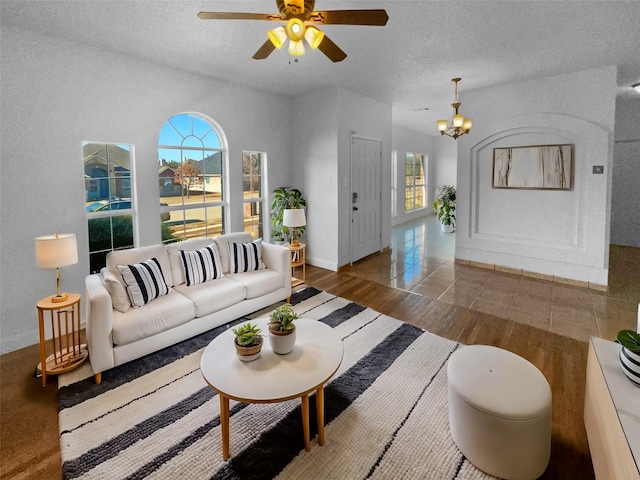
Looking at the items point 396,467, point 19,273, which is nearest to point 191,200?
point 19,273

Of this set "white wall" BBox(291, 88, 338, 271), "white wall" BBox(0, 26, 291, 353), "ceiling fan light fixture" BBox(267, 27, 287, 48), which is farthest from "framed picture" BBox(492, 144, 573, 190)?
"white wall" BBox(0, 26, 291, 353)

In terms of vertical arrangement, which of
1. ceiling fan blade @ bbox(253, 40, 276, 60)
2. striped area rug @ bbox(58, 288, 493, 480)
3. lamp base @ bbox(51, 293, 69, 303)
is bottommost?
striped area rug @ bbox(58, 288, 493, 480)

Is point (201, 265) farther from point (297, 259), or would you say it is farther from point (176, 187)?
point (297, 259)

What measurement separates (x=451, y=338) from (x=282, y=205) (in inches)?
125

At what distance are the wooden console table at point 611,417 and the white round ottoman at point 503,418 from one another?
0.21 metres

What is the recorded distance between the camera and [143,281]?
9.58 ft

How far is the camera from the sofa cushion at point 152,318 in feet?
8.41

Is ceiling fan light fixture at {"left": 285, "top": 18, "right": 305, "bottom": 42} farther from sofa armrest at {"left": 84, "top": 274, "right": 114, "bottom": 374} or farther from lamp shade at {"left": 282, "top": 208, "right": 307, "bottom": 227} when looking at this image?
lamp shade at {"left": 282, "top": 208, "right": 307, "bottom": 227}

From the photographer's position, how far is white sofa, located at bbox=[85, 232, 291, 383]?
2.46 metres

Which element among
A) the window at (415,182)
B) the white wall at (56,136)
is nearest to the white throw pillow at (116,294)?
the white wall at (56,136)

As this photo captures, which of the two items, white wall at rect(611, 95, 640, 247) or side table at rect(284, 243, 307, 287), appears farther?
white wall at rect(611, 95, 640, 247)

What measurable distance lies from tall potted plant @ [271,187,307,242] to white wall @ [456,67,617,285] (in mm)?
2641

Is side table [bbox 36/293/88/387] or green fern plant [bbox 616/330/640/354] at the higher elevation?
green fern plant [bbox 616/330/640/354]

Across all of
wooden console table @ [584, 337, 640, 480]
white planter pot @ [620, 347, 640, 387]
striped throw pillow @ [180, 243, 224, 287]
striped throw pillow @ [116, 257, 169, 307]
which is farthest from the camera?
striped throw pillow @ [180, 243, 224, 287]
